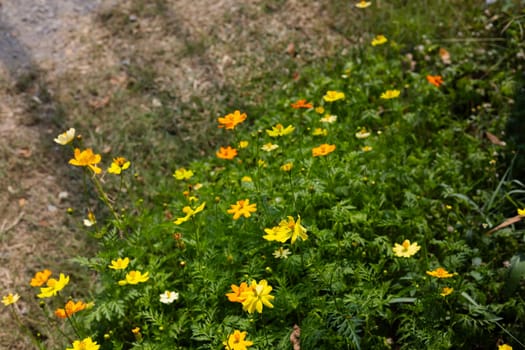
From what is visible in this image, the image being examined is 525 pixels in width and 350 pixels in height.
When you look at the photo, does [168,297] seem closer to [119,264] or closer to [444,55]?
[119,264]

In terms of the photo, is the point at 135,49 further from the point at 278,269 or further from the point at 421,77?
the point at 278,269

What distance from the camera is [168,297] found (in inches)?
88.3

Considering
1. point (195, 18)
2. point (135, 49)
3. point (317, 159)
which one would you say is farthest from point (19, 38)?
point (317, 159)

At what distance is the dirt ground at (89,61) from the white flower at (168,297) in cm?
97

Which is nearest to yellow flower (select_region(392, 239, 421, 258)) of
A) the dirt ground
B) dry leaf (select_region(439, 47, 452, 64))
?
the dirt ground

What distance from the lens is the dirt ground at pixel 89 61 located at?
330cm

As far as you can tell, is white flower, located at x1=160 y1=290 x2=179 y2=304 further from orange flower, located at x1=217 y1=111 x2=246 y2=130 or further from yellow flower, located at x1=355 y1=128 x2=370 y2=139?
yellow flower, located at x1=355 y1=128 x2=370 y2=139

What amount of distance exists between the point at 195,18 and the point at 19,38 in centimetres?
147

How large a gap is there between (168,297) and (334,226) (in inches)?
30.5

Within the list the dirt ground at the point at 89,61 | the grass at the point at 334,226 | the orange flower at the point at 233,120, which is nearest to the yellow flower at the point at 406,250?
the grass at the point at 334,226

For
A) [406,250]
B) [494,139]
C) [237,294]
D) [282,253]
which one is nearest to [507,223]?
[406,250]

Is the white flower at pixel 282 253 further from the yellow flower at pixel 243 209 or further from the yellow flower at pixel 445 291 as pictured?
the yellow flower at pixel 445 291

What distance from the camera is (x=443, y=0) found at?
420cm

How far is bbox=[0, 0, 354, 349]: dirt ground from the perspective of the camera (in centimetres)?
330
